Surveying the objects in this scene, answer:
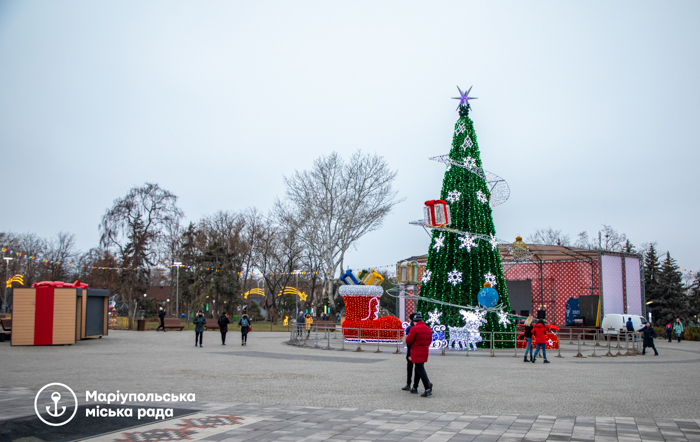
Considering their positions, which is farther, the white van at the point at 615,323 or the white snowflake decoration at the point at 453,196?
the white van at the point at 615,323

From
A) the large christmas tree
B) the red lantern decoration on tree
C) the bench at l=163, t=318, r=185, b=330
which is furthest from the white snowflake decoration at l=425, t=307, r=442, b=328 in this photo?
the bench at l=163, t=318, r=185, b=330

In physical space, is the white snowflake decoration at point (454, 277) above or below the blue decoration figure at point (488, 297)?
above

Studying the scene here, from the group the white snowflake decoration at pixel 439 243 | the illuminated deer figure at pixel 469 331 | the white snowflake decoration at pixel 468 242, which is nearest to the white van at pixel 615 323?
the illuminated deer figure at pixel 469 331

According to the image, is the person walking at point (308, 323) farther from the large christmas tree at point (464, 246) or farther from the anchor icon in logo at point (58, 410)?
the anchor icon in logo at point (58, 410)

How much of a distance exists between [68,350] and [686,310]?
144 feet

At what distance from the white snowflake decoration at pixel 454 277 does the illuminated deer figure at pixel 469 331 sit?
1.10 meters

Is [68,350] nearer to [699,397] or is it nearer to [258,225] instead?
[699,397]

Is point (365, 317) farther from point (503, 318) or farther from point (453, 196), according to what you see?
point (453, 196)

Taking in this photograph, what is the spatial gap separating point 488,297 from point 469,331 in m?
1.52

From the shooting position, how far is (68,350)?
18.5 meters

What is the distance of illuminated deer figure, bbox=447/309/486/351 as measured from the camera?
2016cm

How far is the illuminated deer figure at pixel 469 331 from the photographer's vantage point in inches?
794

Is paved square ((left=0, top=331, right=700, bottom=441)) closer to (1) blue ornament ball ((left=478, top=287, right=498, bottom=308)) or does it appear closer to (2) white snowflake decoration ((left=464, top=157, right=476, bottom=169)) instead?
(1) blue ornament ball ((left=478, top=287, right=498, bottom=308))

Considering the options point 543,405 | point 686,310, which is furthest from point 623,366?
point 686,310
